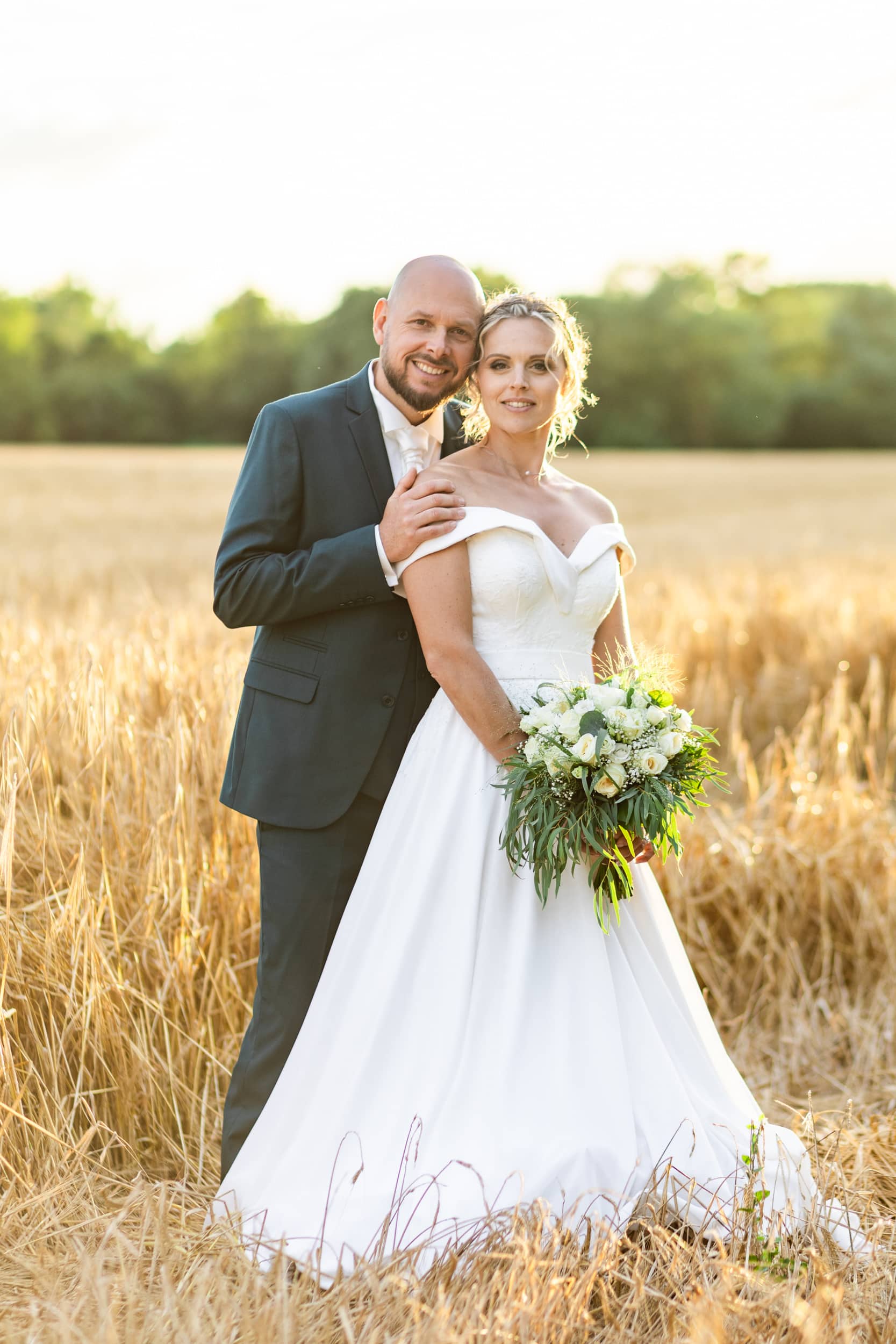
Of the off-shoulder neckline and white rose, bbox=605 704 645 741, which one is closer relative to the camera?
white rose, bbox=605 704 645 741

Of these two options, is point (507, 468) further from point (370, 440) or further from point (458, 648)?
point (458, 648)

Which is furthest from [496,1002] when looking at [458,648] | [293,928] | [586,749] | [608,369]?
[608,369]

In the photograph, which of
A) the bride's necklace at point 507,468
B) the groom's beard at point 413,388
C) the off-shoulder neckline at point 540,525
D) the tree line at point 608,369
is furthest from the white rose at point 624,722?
the tree line at point 608,369

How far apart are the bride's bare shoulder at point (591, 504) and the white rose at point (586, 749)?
78 centimetres

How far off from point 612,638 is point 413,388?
86cm

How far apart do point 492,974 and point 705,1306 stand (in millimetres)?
882

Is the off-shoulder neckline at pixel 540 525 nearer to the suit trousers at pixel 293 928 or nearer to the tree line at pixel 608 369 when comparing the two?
the suit trousers at pixel 293 928

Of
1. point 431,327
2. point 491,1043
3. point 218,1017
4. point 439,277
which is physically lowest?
point 218,1017

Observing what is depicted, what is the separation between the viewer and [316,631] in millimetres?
3201

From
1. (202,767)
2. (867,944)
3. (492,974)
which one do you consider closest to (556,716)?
(492,974)

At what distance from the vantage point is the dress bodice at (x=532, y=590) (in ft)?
9.77

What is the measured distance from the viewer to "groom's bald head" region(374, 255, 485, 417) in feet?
10.1

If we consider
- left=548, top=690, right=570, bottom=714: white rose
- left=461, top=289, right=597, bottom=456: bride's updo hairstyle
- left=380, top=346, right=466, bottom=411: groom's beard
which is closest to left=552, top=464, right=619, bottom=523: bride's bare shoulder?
left=461, top=289, right=597, bottom=456: bride's updo hairstyle

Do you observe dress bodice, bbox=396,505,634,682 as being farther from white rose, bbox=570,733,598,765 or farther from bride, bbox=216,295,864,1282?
white rose, bbox=570,733,598,765
